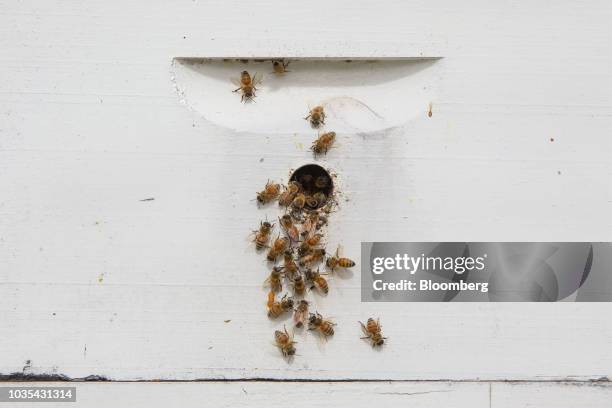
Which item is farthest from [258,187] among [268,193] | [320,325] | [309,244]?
[320,325]

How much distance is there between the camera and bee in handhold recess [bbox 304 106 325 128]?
3.09 feet

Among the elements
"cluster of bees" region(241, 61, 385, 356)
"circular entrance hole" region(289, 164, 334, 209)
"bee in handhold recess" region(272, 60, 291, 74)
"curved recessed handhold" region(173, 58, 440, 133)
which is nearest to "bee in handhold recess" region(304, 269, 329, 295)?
"cluster of bees" region(241, 61, 385, 356)

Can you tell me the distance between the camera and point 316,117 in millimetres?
939

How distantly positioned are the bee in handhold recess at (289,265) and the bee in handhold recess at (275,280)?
12mm

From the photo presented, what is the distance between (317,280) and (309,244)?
0.06m

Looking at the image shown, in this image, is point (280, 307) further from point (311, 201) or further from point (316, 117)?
point (316, 117)

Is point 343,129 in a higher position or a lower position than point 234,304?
higher

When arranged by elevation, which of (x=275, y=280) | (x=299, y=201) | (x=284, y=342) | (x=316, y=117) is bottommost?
(x=284, y=342)

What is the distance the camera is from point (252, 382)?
957 millimetres

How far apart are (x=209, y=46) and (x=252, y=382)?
1.88ft

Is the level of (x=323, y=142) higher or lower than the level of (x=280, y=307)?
higher

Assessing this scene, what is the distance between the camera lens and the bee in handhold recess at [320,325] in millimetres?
936

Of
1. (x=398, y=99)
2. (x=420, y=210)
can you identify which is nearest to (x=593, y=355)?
(x=420, y=210)

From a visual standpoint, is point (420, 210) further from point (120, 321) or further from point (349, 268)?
point (120, 321)
